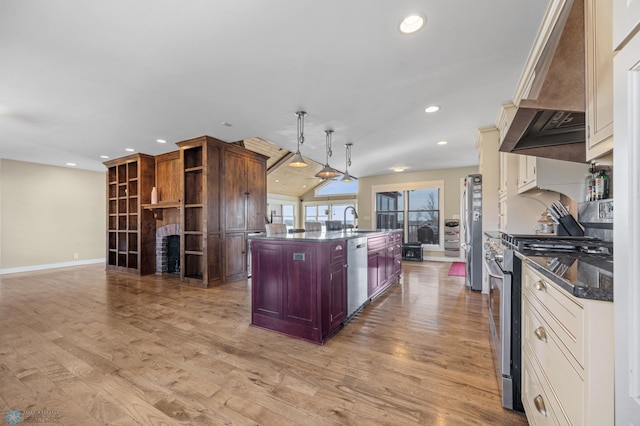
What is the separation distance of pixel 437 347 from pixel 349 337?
0.77 meters

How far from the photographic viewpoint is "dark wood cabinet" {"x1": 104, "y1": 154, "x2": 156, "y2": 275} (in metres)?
5.39

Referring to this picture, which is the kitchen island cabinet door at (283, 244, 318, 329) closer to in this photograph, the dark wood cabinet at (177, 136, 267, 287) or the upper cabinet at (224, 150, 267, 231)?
the dark wood cabinet at (177, 136, 267, 287)

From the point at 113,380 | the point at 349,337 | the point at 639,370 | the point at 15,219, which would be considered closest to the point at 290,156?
the point at 349,337

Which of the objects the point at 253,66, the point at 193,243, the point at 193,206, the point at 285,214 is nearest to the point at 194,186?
the point at 193,206

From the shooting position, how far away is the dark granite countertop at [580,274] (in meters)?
0.76

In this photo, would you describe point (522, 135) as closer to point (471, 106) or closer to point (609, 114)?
point (609, 114)

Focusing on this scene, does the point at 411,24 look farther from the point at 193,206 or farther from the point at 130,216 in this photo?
the point at 130,216

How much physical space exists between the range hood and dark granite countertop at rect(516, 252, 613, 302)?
75 cm

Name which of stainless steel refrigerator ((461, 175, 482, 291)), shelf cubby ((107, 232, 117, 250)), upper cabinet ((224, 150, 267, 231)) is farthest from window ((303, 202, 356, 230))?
shelf cubby ((107, 232, 117, 250))

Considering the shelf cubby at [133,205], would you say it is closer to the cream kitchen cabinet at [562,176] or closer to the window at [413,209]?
the window at [413,209]

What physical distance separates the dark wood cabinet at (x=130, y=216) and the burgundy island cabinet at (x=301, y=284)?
4025mm

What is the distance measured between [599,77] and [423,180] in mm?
6686

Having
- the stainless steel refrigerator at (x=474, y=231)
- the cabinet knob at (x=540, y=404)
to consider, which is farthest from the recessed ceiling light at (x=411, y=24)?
the stainless steel refrigerator at (x=474, y=231)

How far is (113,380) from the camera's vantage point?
182 cm
